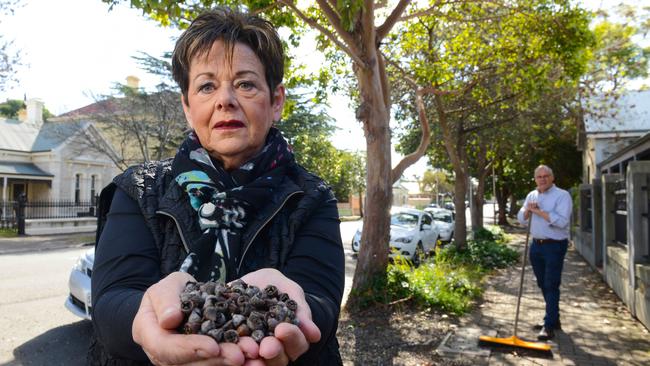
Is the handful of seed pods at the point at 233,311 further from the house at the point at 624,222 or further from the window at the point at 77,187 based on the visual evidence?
the window at the point at 77,187

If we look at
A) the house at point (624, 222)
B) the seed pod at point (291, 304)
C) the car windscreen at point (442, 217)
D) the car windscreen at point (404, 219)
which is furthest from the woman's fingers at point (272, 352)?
the car windscreen at point (442, 217)

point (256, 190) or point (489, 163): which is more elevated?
point (489, 163)

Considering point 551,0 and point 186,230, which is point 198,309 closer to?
point 186,230

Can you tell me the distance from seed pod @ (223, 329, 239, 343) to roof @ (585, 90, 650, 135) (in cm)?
1928

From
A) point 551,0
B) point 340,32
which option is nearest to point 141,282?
point 340,32

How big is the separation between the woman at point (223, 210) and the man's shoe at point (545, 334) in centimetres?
530

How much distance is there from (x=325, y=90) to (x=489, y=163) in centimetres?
1421

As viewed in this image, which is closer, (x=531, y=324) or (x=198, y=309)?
(x=198, y=309)

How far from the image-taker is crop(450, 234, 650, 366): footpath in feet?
17.3

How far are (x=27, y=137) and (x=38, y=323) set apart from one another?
30529mm

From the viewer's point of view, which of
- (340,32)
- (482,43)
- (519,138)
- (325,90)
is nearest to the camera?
(340,32)

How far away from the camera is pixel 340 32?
660cm

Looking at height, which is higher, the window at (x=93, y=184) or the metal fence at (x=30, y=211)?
the window at (x=93, y=184)

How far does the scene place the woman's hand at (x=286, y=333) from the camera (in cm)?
103
